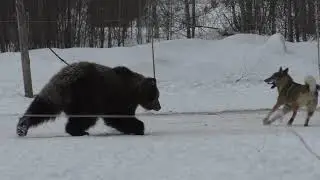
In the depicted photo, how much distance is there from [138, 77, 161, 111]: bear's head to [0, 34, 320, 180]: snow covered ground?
0.51 m

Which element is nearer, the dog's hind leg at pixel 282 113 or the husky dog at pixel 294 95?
the husky dog at pixel 294 95

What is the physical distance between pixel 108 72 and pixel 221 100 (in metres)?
6.68

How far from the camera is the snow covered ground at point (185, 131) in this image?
24.0 feet

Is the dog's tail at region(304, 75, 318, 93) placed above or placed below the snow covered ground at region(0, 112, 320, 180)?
above

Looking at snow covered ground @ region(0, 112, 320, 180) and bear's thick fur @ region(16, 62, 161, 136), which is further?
bear's thick fur @ region(16, 62, 161, 136)

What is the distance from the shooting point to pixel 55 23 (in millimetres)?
24688

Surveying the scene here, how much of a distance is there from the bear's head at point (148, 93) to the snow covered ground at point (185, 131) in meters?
0.51

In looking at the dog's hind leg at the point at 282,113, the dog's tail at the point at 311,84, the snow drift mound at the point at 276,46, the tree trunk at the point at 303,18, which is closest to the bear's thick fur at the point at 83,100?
the dog's hind leg at the point at 282,113

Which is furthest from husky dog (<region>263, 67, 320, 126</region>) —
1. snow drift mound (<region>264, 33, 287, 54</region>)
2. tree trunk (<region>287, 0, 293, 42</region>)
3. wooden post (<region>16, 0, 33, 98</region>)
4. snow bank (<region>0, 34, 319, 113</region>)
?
tree trunk (<region>287, 0, 293, 42</region>)

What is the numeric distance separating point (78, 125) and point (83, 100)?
0.44 metres

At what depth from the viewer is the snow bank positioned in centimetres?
1917

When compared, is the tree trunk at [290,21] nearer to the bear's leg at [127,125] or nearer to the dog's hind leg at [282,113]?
the dog's hind leg at [282,113]

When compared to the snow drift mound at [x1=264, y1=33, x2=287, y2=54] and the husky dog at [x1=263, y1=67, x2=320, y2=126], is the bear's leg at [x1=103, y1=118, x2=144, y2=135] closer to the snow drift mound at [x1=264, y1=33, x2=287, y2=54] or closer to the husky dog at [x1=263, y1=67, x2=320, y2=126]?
the husky dog at [x1=263, y1=67, x2=320, y2=126]

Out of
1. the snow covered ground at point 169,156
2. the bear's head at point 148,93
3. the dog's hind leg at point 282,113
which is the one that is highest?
the bear's head at point 148,93
